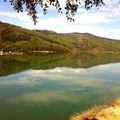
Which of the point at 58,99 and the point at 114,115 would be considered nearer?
the point at 114,115

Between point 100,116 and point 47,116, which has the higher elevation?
point 100,116

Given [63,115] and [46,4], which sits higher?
[46,4]

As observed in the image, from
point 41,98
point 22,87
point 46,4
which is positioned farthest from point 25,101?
point 46,4

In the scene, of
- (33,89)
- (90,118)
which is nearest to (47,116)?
(90,118)

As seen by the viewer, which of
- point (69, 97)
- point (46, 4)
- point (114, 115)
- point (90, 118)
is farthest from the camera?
point (69, 97)

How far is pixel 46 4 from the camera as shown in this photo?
1524 cm

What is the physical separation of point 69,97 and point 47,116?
1526cm

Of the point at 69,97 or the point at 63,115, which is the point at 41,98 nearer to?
the point at 69,97

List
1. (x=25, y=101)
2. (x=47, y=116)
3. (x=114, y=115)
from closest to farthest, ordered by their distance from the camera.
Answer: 1. (x=114, y=115)
2. (x=47, y=116)
3. (x=25, y=101)

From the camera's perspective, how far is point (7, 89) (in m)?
65.1

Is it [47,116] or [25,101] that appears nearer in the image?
[47,116]

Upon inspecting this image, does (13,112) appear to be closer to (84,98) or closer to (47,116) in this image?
(47,116)

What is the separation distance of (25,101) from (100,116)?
108 ft

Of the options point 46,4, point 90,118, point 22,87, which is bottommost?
point 22,87
